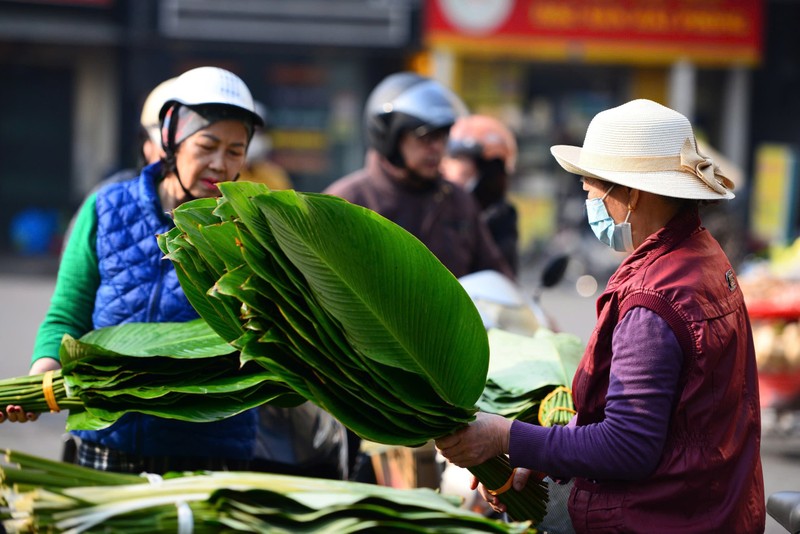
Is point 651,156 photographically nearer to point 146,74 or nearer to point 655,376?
point 655,376

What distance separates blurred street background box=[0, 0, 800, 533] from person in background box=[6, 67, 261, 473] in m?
12.0

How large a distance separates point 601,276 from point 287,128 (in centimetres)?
545

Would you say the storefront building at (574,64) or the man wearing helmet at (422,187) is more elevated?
the storefront building at (574,64)

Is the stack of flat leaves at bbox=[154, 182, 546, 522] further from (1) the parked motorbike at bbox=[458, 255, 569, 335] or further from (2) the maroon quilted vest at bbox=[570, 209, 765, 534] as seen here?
(1) the parked motorbike at bbox=[458, 255, 569, 335]

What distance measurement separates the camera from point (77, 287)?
3.22 m

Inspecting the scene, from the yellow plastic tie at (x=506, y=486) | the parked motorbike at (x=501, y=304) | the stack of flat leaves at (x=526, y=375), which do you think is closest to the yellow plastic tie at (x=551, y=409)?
the stack of flat leaves at (x=526, y=375)

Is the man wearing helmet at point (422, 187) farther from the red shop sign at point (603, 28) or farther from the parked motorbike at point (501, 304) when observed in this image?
the red shop sign at point (603, 28)

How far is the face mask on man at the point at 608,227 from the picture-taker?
2.48 metres

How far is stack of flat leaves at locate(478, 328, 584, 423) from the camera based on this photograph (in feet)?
9.61

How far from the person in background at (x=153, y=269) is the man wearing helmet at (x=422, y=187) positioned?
1503mm

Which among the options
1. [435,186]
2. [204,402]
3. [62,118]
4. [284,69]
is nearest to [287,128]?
[284,69]

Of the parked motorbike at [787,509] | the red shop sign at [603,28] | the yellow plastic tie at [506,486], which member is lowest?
the parked motorbike at [787,509]

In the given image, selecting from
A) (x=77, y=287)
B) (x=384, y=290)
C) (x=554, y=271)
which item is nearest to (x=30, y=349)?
(x=554, y=271)

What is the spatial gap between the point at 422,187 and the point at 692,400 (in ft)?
8.93
